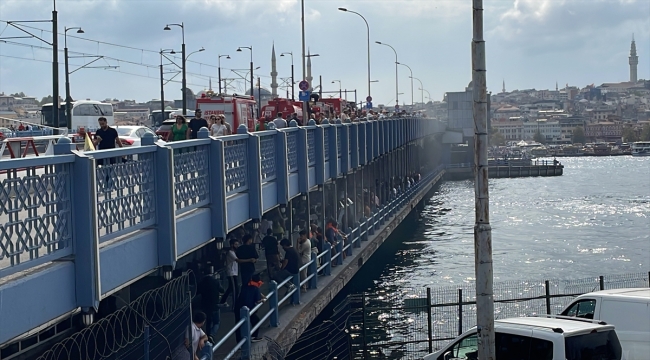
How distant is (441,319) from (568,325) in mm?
13248

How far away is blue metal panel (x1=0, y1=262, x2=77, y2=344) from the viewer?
283 inches

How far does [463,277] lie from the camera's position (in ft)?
121

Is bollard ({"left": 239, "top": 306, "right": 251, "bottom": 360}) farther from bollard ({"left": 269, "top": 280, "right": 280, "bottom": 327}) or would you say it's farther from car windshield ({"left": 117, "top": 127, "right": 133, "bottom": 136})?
car windshield ({"left": 117, "top": 127, "right": 133, "bottom": 136})

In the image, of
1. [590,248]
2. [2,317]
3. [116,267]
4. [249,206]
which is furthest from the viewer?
[590,248]

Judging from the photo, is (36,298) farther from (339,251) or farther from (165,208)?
(339,251)

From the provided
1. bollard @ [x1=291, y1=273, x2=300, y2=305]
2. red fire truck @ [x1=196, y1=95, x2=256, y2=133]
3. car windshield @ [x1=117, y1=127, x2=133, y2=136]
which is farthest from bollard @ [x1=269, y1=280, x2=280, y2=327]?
red fire truck @ [x1=196, y1=95, x2=256, y2=133]

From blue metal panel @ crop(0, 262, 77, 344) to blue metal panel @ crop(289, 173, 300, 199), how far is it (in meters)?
11.6

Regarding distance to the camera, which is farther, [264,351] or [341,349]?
[341,349]

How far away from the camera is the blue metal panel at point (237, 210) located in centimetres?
1434

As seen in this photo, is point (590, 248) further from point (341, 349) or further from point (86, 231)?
point (86, 231)

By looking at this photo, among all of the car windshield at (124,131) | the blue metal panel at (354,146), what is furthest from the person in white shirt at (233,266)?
the blue metal panel at (354,146)

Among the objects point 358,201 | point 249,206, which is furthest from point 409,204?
point 249,206

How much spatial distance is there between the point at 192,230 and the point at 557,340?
15.7 ft

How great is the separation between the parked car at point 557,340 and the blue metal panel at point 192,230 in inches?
164
